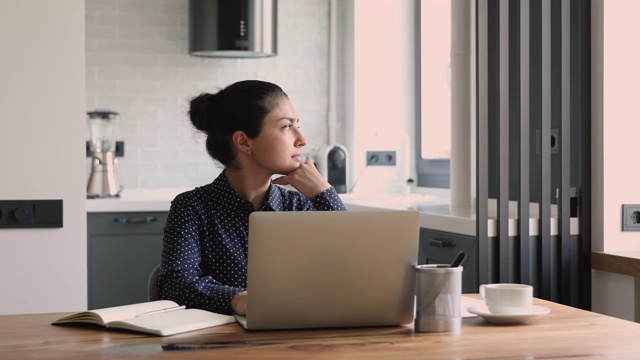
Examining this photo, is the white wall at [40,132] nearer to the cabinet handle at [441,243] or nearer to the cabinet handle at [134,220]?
the cabinet handle at [441,243]

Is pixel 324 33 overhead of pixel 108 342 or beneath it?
overhead

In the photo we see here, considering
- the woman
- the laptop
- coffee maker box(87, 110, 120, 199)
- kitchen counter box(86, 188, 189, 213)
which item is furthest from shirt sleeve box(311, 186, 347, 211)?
coffee maker box(87, 110, 120, 199)

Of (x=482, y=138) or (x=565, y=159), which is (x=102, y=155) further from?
(x=565, y=159)

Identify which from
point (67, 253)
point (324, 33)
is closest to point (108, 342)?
point (67, 253)

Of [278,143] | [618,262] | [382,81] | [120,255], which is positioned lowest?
[120,255]

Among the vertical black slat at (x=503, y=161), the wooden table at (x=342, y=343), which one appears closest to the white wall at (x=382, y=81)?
the vertical black slat at (x=503, y=161)

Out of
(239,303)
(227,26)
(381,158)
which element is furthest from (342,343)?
(381,158)

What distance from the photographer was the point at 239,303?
5.72 feet

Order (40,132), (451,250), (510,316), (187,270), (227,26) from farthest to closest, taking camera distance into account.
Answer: (227,26), (451,250), (40,132), (187,270), (510,316)

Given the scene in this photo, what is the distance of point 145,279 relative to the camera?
4191mm

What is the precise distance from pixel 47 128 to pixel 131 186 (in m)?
2.28

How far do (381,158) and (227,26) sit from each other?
114cm

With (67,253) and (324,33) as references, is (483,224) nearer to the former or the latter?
(67,253)

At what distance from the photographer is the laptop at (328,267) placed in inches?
61.6
